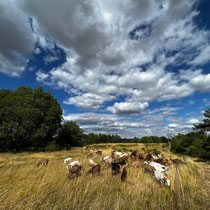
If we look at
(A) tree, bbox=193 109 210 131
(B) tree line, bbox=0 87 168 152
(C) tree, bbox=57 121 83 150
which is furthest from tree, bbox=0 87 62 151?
(A) tree, bbox=193 109 210 131

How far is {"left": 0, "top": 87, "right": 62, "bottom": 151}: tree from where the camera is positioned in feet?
85.1

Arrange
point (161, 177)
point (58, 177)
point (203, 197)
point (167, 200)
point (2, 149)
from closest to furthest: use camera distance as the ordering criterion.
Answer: point (167, 200)
point (203, 197)
point (58, 177)
point (161, 177)
point (2, 149)

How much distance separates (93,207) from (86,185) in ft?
4.70

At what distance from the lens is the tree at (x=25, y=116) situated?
25.9m

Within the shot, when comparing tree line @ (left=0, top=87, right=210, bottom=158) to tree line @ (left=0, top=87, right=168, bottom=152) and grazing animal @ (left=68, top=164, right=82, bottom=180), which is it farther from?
grazing animal @ (left=68, top=164, right=82, bottom=180)

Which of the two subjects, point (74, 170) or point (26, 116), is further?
point (26, 116)

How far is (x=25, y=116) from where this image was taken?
26984mm

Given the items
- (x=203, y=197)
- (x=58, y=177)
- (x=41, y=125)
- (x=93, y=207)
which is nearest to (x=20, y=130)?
(x=41, y=125)

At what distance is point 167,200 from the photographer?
4.55m

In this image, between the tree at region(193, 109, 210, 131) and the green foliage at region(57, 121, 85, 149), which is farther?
the green foliage at region(57, 121, 85, 149)

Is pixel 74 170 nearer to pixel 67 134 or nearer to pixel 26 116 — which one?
pixel 26 116

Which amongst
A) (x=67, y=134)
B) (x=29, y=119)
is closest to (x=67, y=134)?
(x=67, y=134)

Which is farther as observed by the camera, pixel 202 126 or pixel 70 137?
pixel 70 137

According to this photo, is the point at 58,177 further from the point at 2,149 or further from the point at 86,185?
the point at 2,149
